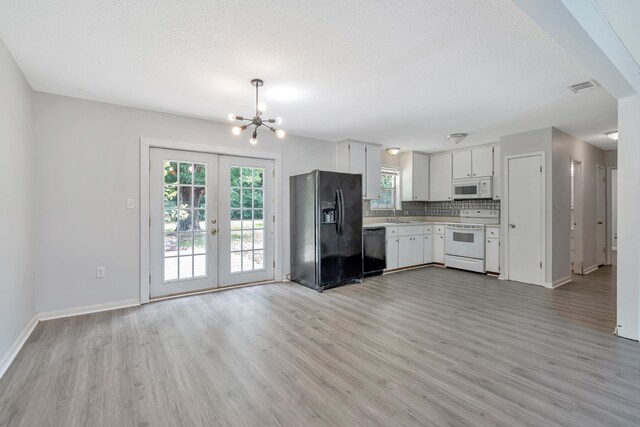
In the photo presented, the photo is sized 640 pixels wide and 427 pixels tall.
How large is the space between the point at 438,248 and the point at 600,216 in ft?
11.1

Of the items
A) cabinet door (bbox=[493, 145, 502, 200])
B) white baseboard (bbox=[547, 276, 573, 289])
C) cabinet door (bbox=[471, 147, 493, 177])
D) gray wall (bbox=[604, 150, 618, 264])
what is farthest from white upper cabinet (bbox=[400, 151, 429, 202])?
gray wall (bbox=[604, 150, 618, 264])

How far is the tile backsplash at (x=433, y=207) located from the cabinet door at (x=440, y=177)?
0.32m

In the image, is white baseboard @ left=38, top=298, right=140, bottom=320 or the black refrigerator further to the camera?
the black refrigerator

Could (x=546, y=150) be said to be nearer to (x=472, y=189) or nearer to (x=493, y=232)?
(x=472, y=189)

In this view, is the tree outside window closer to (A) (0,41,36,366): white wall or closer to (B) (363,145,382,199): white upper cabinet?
(B) (363,145,382,199): white upper cabinet

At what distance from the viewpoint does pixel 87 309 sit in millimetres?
3410

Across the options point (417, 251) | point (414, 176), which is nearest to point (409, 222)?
point (417, 251)

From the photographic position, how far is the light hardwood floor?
1754mm

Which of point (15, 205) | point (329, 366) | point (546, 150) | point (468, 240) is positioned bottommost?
point (329, 366)

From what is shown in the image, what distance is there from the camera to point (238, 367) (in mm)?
2264

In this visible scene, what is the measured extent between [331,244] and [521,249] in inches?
119

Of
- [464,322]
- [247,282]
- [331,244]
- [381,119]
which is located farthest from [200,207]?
[464,322]

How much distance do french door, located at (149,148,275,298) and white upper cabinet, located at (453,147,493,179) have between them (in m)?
3.78

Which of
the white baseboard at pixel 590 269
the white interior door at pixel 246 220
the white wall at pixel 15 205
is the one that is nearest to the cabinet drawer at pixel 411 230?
the white interior door at pixel 246 220
